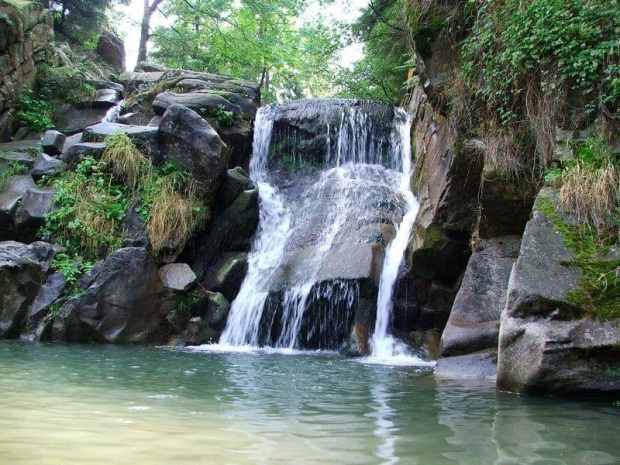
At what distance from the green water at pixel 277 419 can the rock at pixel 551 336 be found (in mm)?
228

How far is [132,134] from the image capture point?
1159 centimetres

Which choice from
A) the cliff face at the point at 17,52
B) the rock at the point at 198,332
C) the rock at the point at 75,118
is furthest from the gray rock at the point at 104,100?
the rock at the point at 198,332

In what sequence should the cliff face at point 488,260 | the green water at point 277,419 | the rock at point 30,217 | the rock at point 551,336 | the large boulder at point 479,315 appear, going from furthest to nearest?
1. the rock at point 30,217
2. the large boulder at point 479,315
3. the cliff face at point 488,260
4. the rock at point 551,336
5. the green water at point 277,419

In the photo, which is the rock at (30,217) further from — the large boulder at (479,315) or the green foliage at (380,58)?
the green foliage at (380,58)

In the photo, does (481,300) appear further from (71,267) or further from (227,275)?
(71,267)

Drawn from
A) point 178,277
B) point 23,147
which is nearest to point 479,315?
point 178,277

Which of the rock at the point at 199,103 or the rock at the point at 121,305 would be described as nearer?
the rock at the point at 121,305

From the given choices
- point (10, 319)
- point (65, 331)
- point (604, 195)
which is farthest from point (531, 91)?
point (10, 319)

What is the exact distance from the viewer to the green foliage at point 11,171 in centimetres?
1130

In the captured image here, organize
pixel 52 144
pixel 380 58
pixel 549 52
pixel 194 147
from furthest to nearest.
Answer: pixel 380 58 < pixel 52 144 < pixel 194 147 < pixel 549 52

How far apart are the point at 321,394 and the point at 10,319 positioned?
6.44m

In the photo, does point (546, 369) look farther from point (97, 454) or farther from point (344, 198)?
point (344, 198)

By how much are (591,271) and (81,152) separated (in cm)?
986

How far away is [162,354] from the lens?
7.50 meters
